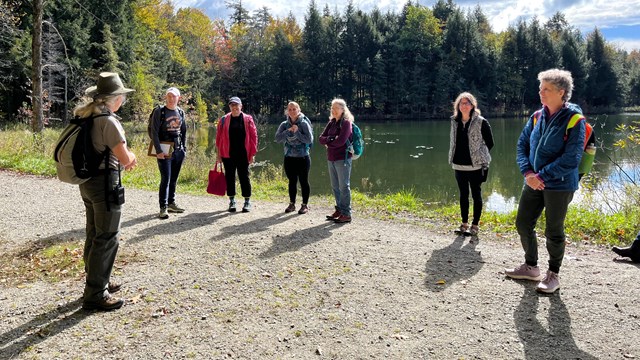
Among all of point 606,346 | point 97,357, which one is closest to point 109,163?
point 97,357

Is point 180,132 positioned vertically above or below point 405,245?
above

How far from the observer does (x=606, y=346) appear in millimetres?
3381

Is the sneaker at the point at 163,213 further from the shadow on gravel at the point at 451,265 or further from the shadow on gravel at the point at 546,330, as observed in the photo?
the shadow on gravel at the point at 546,330

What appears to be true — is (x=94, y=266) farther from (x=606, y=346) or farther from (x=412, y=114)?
(x=412, y=114)

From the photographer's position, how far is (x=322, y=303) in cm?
409

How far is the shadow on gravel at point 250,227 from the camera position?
625 cm

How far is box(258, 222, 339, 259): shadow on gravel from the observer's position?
5.52m

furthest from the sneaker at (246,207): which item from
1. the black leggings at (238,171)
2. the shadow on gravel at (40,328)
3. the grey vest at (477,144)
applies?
the shadow on gravel at (40,328)

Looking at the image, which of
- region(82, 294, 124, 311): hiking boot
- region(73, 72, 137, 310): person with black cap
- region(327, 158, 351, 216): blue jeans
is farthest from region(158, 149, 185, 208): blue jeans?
region(82, 294, 124, 311): hiking boot

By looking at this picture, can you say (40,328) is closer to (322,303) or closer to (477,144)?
(322,303)

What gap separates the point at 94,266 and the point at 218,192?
3.86 meters

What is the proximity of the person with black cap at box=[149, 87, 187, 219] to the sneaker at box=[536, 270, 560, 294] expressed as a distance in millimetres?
5192

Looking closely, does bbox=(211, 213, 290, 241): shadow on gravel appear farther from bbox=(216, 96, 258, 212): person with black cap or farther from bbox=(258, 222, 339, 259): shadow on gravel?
bbox=(216, 96, 258, 212): person with black cap

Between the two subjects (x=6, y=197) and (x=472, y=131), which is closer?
(x=472, y=131)
